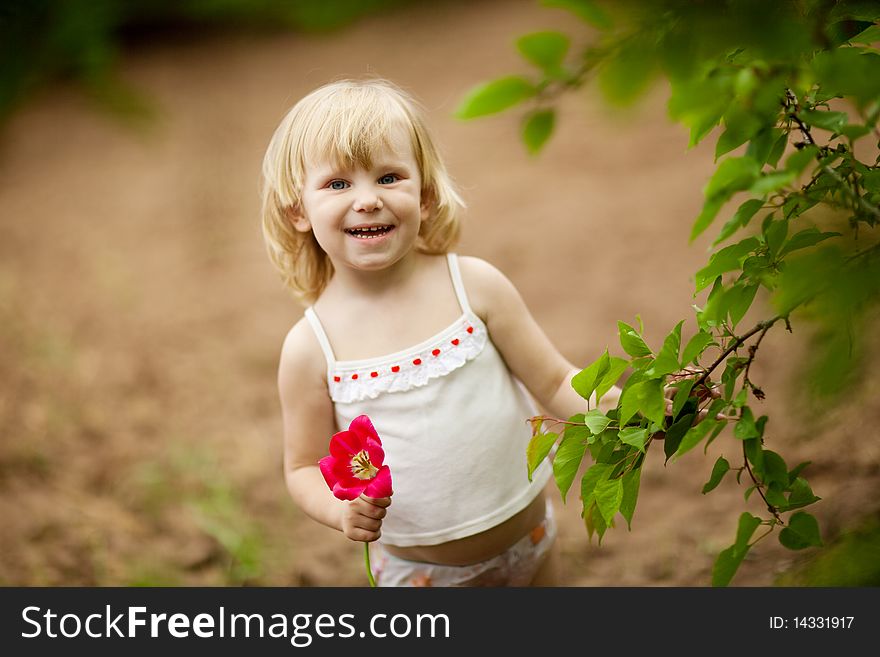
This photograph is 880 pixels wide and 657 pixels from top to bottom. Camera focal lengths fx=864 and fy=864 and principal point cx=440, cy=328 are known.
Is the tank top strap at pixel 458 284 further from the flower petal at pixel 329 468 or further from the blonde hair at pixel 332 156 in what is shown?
Answer: the flower petal at pixel 329 468

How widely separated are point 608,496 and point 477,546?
1.52 feet

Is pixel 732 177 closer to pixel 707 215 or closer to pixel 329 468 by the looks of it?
pixel 707 215

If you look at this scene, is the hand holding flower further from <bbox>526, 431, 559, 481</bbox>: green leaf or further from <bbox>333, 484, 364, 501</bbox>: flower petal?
<bbox>526, 431, 559, 481</bbox>: green leaf

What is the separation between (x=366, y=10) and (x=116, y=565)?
2334 mm

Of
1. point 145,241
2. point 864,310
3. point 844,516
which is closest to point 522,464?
point 864,310

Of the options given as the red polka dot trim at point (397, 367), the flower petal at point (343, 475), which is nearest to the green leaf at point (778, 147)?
the red polka dot trim at point (397, 367)

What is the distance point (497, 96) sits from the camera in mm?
689

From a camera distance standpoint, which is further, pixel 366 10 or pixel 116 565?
pixel 116 565

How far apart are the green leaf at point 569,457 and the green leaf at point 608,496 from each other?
38 mm

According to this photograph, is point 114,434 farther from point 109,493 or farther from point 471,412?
point 471,412

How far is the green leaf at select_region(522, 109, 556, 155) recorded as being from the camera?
2.41 feet

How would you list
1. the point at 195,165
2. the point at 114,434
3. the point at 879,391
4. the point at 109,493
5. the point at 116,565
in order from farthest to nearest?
the point at 195,165
the point at 114,434
the point at 109,493
the point at 879,391
the point at 116,565

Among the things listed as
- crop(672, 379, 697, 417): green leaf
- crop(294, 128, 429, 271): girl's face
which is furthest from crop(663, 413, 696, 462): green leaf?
crop(294, 128, 429, 271): girl's face

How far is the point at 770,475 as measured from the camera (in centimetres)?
108
